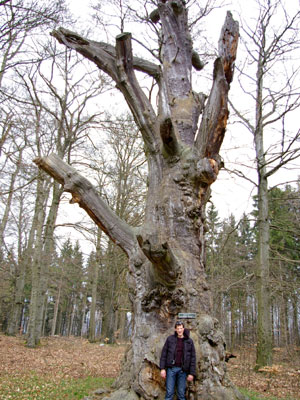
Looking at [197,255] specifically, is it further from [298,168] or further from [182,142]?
[298,168]

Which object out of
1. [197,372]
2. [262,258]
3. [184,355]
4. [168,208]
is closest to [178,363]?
[184,355]

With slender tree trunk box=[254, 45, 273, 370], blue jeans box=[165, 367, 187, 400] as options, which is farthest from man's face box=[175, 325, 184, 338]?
slender tree trunk box=[254, 45, 273, 370]

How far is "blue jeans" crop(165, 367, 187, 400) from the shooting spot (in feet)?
11.5

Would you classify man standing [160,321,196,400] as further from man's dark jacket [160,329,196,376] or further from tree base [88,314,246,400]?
tree base [88,314,246,400]

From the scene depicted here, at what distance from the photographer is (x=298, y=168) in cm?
906

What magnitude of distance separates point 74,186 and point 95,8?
542cm

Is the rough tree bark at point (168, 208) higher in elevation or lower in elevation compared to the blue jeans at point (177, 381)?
higher

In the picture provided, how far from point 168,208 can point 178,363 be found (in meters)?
1.97

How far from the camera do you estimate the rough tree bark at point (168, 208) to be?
3.64 metres

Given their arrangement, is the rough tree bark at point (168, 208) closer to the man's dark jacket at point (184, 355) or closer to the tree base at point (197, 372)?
the tree base at point (197, 372)

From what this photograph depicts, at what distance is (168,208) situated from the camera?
448 cm

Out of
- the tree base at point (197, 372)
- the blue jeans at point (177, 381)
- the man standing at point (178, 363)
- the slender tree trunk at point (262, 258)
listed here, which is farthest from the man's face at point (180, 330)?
the slender tree trunk at point (262, 258)

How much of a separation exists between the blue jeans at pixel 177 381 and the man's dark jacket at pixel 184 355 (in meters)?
0.07

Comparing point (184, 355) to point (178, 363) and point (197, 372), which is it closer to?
point (178, 363)
